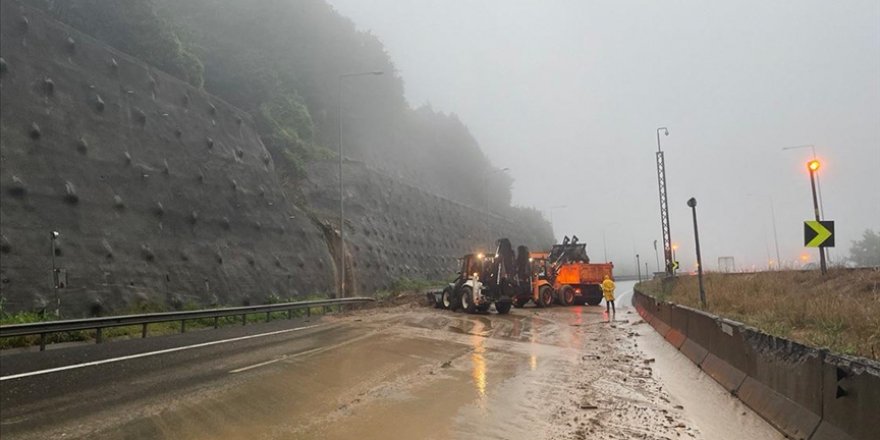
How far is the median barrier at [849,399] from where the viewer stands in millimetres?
4145

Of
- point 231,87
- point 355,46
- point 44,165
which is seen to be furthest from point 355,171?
point 44,165

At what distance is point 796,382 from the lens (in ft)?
18.3

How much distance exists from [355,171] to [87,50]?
26.0 meters

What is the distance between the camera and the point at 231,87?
128ft

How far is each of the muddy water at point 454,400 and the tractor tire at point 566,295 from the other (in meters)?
18.7

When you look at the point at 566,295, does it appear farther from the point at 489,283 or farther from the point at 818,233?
the point at 818,233

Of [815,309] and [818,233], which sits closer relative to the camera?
[815,309]

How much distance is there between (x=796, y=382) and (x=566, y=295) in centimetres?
2650

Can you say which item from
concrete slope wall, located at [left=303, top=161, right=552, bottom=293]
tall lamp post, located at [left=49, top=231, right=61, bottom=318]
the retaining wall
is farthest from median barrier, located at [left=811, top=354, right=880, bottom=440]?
concrete slope wall, located at [left=303, top=161, right=552, bottom=293]

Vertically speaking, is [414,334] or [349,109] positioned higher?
[349,109]

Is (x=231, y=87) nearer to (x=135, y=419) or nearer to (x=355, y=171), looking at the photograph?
(x=355, y=171)

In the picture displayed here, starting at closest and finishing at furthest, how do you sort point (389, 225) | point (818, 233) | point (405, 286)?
point (818, 233) → point (405, 286) → point (389, 225)

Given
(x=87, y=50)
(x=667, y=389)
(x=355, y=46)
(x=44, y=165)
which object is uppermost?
(x=355, y=46)

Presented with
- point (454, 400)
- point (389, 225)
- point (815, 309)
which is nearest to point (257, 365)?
point (454, 400)
